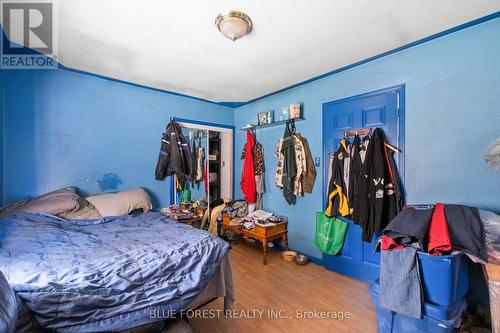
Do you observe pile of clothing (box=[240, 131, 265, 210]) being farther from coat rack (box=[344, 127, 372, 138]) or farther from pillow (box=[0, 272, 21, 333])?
pillow (box=[0, 272, 21, 333])

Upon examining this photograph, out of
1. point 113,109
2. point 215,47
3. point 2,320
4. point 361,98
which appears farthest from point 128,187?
point 361,98

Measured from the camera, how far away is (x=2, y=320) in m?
0.67

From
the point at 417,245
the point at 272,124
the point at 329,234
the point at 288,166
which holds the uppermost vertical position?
the point at 272,124

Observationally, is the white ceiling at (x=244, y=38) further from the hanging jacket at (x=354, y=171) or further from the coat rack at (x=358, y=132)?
the hanging jacket at (x=354, y=171)

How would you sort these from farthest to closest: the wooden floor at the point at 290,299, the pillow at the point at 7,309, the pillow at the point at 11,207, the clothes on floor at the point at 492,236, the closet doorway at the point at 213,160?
the closet doorway at the point at 213,160 → the pillow at the point at 11,207 → the wooden floor at the point at 290,299 → the clothes on floor at the point at 492,236 → the pillow at the point at 7,309

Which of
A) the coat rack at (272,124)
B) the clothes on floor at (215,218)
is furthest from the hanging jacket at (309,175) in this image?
the clothes on floor at (215,218)

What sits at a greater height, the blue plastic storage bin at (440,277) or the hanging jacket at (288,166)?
the hanging jacket at (288,166)

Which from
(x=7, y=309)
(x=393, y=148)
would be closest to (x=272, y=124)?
(x=393, y=148)

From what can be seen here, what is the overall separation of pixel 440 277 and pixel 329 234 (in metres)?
1.30

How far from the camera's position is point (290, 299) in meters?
2.00

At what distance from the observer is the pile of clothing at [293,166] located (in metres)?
2.81

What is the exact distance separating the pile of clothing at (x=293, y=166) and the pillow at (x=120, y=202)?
1.76 m

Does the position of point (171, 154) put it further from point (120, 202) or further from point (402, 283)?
point (402, 283)

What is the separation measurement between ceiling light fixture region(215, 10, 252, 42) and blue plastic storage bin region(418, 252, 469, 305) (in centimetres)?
199
